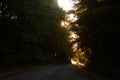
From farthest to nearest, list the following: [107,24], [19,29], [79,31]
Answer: [19,29] < [79,31] < [107,24]

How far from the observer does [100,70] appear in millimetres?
27641

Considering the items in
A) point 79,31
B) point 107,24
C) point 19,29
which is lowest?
point 107,24

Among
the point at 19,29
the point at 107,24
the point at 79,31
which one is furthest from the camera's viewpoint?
the point at 19,29

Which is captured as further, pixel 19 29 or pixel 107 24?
pixel 19 29

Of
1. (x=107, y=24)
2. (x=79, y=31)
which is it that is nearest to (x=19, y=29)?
(x=79, y=31)

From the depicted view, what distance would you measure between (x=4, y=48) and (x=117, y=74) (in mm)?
19860

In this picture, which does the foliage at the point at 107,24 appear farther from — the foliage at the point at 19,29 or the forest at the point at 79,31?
the foliage at the point at 19,29

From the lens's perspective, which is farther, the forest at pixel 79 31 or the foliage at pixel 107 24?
the forest at pixel 79 31

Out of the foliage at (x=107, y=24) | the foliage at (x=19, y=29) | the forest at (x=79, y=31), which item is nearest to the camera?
the foliage at (x=107, y=24)

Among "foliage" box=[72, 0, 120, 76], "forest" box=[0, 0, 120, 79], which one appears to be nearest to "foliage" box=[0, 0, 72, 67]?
"forest" box=[0, 0, 120, 79]

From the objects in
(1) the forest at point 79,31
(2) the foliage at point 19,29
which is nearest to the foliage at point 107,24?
(1) the forest at point 79,31

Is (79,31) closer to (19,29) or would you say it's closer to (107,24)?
(19,29)

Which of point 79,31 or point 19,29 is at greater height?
point 19,29

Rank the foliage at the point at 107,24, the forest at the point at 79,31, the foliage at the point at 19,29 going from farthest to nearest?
the foliage at the point at 19,29 → the forest at the point at 79,31 → the foliage at the point at 107,24
